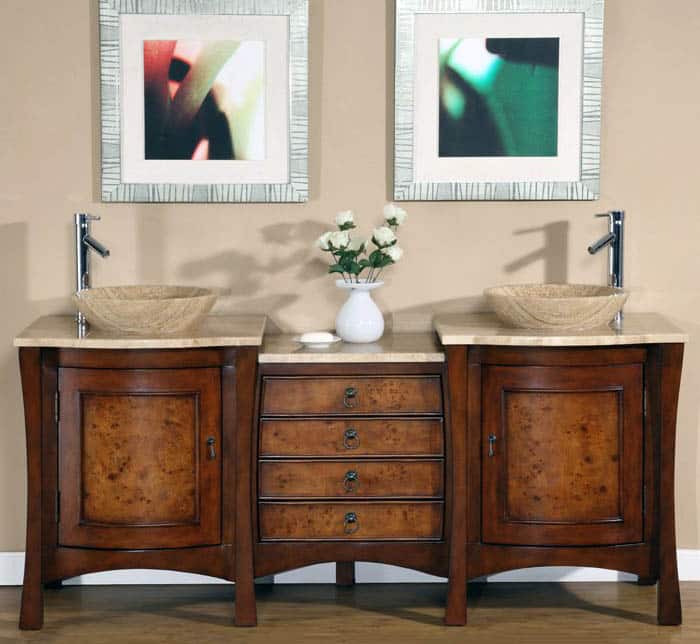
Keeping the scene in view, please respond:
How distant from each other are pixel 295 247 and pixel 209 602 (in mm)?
1107

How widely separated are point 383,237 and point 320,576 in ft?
3.59

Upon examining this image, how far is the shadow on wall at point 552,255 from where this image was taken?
11.8ft

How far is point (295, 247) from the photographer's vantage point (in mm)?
3592

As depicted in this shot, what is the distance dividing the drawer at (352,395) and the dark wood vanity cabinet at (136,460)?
93mm

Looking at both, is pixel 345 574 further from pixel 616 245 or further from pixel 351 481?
pixel 616 245

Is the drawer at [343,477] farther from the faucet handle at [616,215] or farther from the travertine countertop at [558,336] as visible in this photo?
the faucet handle at [616,215]

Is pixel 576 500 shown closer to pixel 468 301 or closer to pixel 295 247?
pixel 468 301

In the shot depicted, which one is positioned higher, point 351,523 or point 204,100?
point 204,100

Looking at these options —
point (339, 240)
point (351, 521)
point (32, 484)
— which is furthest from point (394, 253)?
point (32, 484)

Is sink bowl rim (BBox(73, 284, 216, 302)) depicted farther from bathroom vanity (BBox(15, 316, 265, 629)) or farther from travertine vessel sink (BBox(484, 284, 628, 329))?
travertine vessel sink (BBox(484, 284, 628, 329))

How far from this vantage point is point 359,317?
3320 millimetres

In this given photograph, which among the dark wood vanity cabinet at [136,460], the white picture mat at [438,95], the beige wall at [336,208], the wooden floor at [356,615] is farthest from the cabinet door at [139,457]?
the white picture mat at [438,95]

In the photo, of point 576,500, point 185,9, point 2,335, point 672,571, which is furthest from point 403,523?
point 185,9

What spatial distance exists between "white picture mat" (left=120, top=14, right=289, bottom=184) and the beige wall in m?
0.09
